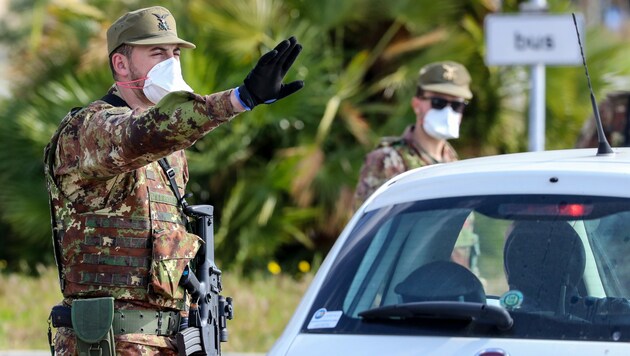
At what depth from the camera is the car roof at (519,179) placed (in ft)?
11.3

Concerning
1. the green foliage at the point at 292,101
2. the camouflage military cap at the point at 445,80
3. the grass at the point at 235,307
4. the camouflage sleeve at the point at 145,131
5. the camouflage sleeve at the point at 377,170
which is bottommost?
the grass at the point at 235,307

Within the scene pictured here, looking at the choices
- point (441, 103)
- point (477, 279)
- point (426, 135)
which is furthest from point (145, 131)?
point (441, 103)

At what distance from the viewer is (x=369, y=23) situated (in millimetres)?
12672

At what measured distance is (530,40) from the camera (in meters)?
9.43

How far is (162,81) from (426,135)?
275 cm

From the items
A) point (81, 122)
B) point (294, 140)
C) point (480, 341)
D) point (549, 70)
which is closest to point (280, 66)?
point (81, 122)

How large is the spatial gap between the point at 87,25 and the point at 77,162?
885cm

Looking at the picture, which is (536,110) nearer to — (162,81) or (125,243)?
(162,81)

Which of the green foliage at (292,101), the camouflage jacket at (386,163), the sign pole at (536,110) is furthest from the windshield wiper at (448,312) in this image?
the green foliage at (292,101)

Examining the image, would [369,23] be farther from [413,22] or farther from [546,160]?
[546,160]

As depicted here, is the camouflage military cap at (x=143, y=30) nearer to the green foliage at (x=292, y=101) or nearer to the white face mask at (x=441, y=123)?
the white face mask at (x=441, y=123)

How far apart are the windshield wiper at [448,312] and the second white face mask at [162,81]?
1325mm

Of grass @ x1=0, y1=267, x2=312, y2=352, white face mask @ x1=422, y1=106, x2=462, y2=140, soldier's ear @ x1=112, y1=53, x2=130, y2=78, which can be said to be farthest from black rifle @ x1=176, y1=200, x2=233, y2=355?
grass @ x1=0, y1=267, x2=312, y2=352

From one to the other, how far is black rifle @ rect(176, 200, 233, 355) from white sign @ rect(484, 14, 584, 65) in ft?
16.9
